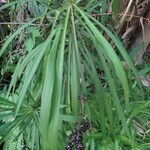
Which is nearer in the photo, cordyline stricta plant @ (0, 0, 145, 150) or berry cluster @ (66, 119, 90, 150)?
cordyline stricta plant @ (0, 0, 145, 150)

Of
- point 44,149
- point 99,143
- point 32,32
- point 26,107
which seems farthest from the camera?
point 32,32

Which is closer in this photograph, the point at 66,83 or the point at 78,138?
the point at 78,138

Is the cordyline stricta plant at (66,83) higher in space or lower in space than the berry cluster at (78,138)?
higher

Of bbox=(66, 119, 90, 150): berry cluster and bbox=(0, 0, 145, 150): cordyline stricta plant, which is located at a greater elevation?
bbox=(0, 0, 145, 150): cordyline stricta plant

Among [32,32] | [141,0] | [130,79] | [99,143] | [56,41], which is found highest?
[141,0]

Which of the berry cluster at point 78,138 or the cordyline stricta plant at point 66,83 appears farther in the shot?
the berry cluster at point 78,138

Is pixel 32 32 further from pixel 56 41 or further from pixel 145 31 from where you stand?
pixel 56 41

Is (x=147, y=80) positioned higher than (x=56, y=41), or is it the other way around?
(x=147, y=80)

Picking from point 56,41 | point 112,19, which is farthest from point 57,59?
point 112,19
